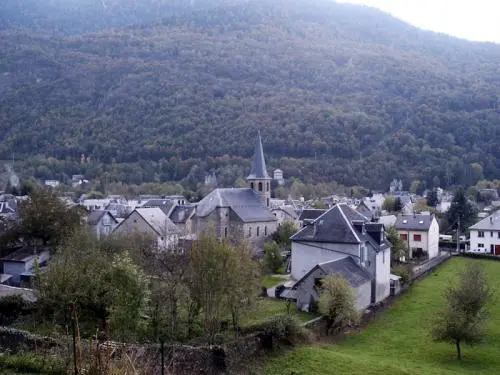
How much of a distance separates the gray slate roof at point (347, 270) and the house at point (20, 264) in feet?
67.0

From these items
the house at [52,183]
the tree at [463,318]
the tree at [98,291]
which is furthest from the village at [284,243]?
the house at [52,183]

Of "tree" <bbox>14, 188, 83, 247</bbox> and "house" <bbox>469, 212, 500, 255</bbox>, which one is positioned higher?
"tree" <bbox>14, 188, 83, 247</bbox>

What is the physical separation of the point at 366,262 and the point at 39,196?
2550 centimetres

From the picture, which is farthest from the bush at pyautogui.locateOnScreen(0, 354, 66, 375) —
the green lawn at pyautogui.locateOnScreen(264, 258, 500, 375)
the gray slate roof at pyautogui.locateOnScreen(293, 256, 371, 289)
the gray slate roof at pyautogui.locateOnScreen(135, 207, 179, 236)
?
the gray slate roof at pyautogui.locateOnScreen(135, 207, 179, 236)

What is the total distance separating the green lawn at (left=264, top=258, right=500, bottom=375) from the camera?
21.3m

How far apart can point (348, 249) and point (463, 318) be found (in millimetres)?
11626

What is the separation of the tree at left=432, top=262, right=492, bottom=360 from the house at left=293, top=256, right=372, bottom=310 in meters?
6.19

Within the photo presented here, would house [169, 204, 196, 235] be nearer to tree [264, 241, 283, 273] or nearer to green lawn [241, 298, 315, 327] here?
tree [264, 241, 283, 273]

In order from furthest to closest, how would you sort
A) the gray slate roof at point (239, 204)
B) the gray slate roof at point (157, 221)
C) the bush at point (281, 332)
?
1. the gray slate roof at point (239, 204)
2. the gray slate roof at point (157, 221)
3. the bush at point (281, 332)

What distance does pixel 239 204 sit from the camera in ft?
190

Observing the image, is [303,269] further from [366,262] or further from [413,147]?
[413,147]

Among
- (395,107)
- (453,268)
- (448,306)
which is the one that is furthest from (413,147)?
(448,306)

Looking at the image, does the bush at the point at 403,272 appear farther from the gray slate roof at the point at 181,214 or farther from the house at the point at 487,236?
the gray slate roof at the point at 181,214

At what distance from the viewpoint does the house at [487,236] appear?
59.0 metres
